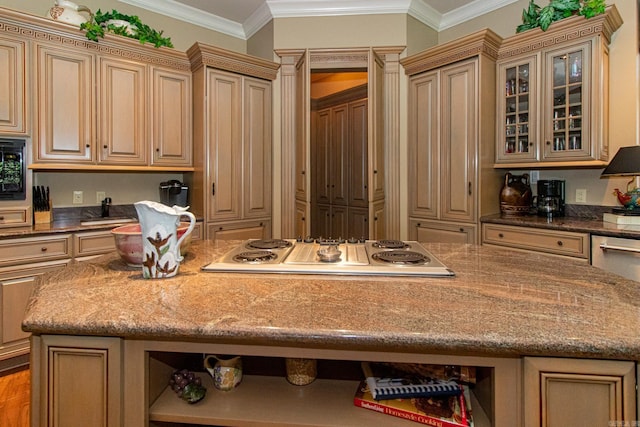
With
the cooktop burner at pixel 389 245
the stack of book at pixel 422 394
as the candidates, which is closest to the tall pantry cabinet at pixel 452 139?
the cooktop burner at pixel 389 245

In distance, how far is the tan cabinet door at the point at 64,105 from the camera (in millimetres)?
2617

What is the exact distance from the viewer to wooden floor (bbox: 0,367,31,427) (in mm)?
1881

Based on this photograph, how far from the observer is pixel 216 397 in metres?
1.03

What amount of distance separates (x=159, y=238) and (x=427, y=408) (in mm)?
910

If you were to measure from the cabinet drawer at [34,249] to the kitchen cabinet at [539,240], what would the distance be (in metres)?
3.21

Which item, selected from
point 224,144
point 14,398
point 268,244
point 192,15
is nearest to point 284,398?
point 268,244

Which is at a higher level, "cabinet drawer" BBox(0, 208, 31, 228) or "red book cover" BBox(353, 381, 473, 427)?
"cabinet drawer" BBox(0, 208, 31, 228)

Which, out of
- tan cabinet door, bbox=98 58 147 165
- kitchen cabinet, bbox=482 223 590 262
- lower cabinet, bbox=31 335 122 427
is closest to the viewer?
lower cabinet, bbox=31 335 122 427

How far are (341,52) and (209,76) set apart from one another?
1.30 m

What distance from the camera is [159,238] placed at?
1.09m

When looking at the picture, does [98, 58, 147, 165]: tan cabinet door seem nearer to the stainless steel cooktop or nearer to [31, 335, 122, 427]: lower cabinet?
the stainless steel cooktop

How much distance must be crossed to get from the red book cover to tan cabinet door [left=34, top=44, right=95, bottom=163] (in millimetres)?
2865

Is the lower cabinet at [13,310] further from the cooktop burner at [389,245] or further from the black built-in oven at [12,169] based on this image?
the cooktop burner at [389,245]

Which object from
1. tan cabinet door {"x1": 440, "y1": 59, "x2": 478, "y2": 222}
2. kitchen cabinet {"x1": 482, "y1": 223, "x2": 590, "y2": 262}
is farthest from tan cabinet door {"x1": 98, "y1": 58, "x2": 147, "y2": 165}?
kitchen cabinet {"x1": 482, "y1": 223, "x2": 590, "y2": 262}
